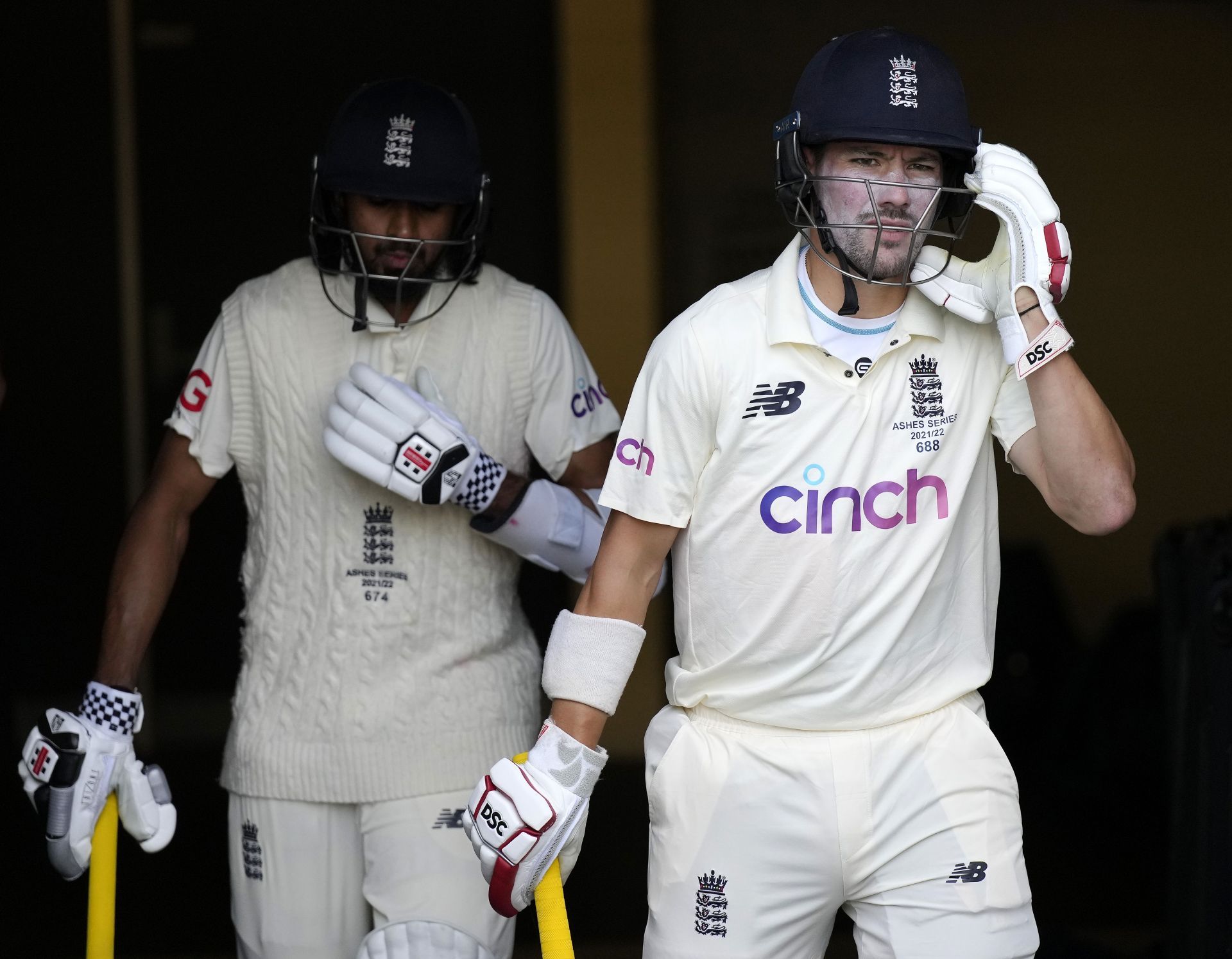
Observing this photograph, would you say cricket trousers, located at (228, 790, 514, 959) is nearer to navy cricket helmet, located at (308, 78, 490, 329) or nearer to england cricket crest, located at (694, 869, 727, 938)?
england cricket crest, located at (694, 869, 727, 938)

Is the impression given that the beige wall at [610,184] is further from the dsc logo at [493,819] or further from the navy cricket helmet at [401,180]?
the dsc logo at [493,819]

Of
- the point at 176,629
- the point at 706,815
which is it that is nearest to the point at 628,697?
the point at 176,629

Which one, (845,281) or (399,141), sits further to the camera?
(399,141)

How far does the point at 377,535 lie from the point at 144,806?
0.58 meters

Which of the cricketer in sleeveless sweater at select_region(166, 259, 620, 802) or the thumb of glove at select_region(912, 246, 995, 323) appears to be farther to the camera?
the cricketer in sleeveless sweater at select_region(166, 259, 620, 802)

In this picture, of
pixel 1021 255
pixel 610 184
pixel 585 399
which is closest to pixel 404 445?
pixel 585 399

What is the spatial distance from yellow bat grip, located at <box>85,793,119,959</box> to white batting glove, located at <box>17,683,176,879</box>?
2cm

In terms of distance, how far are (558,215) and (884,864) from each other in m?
3.12

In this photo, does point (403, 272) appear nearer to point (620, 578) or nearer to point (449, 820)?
point (620, 578)

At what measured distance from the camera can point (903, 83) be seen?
2197 millimetres

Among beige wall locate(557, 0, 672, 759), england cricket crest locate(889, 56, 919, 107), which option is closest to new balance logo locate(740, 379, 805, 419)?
england cricket crest locate(889, 56, 919, 107)

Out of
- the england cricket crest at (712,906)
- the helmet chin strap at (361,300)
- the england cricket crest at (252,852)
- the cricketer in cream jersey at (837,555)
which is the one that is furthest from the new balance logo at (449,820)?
the helmet chin strap at (361,300)

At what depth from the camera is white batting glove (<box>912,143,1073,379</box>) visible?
2125 mm

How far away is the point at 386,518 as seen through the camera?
272 cm
